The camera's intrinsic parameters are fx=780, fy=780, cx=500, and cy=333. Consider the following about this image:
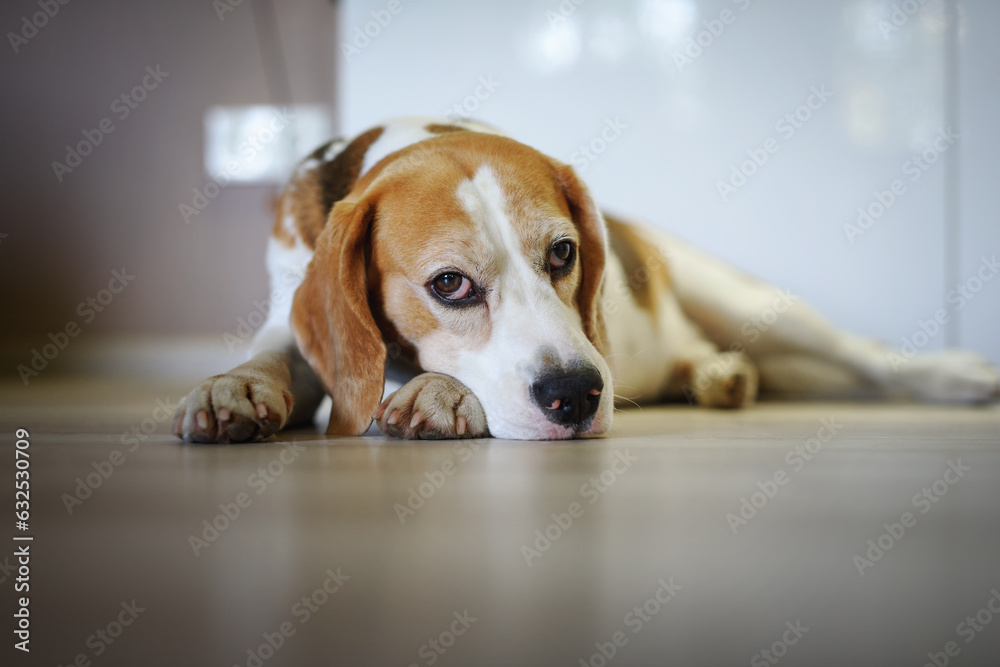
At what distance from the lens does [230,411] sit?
1563mm

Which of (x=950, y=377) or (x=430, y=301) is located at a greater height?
(x=430, y=301)

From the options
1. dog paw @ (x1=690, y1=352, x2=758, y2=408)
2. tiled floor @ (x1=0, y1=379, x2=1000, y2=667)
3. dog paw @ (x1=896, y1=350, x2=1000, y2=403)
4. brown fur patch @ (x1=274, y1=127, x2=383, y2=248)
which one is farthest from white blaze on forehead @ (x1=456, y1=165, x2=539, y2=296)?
dog paw @ (x1=896, y1=350, x2=1000, y2=403)

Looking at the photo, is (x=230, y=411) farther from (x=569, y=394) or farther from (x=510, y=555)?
(x=510, y=555)

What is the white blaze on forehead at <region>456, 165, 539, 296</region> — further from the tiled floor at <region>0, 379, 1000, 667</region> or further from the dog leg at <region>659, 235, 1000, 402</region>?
the dog leg at <region>659, 235, 1000, 402</region>

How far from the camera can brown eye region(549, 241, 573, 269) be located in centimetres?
175

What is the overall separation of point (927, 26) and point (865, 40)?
302 mm

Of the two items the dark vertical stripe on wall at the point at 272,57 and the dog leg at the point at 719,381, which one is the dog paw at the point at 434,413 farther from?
the dark vertical stripe on wall at the point at 272,57

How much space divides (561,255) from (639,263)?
3.62ft

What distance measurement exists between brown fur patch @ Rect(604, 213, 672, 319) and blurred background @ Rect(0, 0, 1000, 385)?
51 centimetres

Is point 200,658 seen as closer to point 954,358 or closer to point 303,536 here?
point 303,536

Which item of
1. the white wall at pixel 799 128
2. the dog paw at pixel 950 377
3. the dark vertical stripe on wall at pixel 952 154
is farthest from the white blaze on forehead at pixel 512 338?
the dark vertical stripe on wall at pixel 952 154

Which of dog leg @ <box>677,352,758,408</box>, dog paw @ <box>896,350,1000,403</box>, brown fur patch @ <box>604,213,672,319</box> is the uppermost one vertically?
brown fur patch @ <box>604,213,672,319</box>

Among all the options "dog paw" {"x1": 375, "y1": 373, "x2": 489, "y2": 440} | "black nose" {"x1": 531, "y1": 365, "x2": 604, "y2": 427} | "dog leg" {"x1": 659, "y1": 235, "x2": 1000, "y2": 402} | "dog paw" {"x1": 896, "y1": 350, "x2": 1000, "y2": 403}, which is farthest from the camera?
"dog leg" {"x1": 659, "y1": 235, "x2": 1000, "y2": 402}

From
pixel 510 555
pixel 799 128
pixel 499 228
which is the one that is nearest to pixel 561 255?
pixel 499 228
